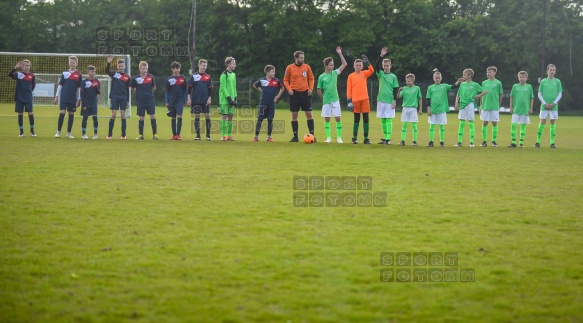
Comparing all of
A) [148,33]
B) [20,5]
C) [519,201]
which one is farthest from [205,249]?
[20,5]

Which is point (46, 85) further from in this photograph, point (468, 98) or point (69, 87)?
point (468, 98)

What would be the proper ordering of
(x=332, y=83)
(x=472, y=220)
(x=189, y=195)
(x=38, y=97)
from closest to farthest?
(x=472, y=220) < (x=189, y=195) < (x=332, y=83) < (x=38, y=97)

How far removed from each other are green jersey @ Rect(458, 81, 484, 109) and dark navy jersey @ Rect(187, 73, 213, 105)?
23.8 feet

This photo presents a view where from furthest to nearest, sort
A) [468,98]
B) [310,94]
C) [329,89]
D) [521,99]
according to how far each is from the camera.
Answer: [521,99] → [468,98] → [329,89] → [310,94]

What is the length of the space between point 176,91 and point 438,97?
7.50 m

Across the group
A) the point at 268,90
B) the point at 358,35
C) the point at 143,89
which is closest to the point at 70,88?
the point at 143,89

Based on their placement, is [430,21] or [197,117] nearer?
[197,117]

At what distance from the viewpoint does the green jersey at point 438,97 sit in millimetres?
18031

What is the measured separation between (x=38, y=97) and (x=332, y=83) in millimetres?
25801

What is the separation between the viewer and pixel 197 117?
1848 centimetres

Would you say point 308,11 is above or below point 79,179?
above

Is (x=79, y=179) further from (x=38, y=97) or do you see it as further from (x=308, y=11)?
(x=308, y=11)

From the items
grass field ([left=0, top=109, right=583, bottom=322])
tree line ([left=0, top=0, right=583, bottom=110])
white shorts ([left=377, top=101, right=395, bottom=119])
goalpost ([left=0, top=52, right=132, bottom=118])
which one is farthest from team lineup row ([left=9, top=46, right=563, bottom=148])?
tree line ([left=0, top=0, right=583, bottom=110])

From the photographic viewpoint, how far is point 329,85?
58.0 ft
